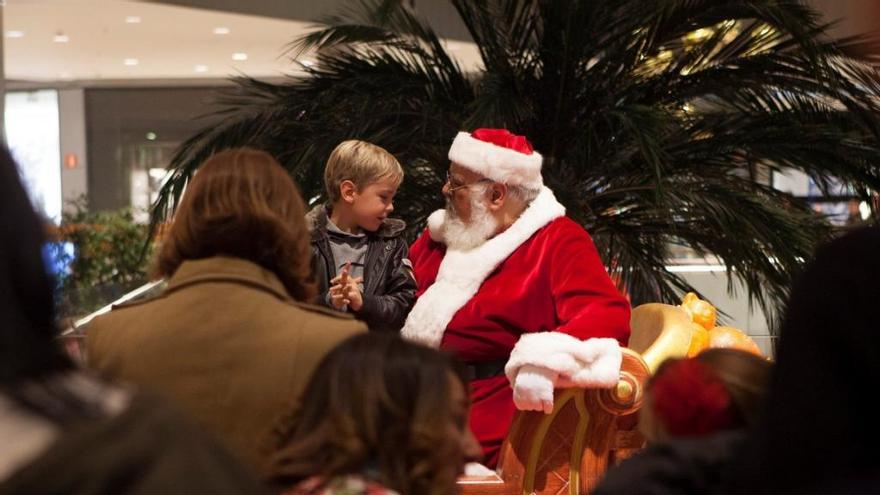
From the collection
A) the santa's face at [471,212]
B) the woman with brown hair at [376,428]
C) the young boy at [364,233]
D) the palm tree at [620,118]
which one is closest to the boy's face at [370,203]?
the young boy at [364,233]

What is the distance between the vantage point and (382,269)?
12.8 feet

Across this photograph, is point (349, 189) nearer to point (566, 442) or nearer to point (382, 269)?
point (382, 269)

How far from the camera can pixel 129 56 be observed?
643 inches

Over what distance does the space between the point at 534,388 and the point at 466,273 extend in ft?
1.61

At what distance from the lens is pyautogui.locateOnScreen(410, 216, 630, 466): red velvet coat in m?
3.97

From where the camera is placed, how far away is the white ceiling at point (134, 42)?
42.1ft

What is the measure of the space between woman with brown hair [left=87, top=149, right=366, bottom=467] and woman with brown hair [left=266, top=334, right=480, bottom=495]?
0.35 m

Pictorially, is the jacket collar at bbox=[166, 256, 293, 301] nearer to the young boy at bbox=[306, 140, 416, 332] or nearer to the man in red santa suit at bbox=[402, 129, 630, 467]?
the young boy at bbox=[306, 140, 416, 332]

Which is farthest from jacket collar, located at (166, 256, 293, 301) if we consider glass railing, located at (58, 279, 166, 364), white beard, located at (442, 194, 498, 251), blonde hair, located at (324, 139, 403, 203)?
white beard, located at (442, 194, 498, 251)

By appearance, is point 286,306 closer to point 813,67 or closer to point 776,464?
point 776,464

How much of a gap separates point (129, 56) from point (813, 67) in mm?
11812

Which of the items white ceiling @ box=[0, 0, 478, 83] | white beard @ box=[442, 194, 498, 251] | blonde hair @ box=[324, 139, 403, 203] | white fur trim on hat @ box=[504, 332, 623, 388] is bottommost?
white fur trim on hat @ box=[504, 332, 623, 388]

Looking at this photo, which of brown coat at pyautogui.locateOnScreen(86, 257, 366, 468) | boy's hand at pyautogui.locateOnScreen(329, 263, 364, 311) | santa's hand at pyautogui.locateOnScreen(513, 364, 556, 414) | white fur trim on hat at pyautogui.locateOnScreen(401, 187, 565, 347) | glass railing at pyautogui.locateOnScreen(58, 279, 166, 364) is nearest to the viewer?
brown coat at pyautogui.locateOnScreen(86, 257, 366, 468)

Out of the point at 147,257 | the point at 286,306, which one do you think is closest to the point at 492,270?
the point at 286,306
